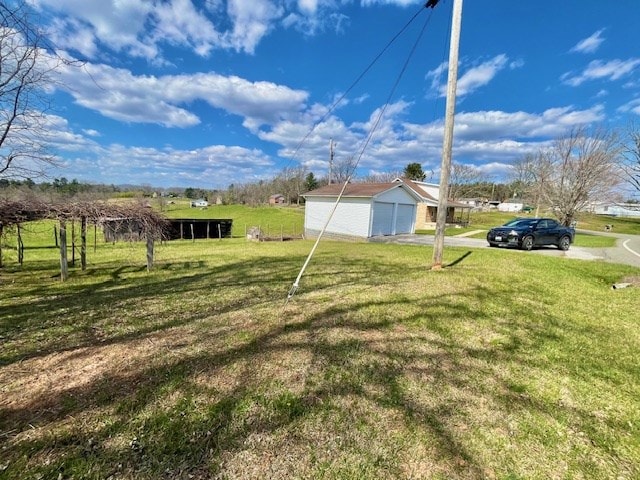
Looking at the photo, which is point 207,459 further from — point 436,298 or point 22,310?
point 22,310

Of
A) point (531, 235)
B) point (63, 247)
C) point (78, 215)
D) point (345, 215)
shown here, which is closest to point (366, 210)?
point (345, 215)

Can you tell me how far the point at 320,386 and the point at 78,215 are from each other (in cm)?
719

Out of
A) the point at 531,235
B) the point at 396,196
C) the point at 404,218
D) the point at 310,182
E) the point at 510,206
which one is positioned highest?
the point at 310,182

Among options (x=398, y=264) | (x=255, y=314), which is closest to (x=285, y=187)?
(x=398, y=264)

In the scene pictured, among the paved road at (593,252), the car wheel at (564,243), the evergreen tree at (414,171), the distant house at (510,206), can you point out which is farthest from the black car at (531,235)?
the distant house at (510,206)

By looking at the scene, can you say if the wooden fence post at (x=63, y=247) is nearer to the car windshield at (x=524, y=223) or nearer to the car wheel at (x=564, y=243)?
the car windshield at (x=524, y=223)

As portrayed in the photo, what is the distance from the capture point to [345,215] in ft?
69.3

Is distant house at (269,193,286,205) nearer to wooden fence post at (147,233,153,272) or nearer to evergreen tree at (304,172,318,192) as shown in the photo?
evergreen tree at (304,172,318,192)

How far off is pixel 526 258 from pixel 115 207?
12.2m

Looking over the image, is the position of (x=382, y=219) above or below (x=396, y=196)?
below

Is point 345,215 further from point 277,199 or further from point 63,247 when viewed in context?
point 277,199

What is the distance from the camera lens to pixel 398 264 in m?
9.12

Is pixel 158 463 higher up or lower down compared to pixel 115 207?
lower down

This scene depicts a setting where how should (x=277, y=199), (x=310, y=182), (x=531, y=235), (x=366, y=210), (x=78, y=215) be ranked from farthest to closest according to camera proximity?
(x=277, y=199)
(x=310, y=182)
(x=366, y=210)
(x=531, y=235)
(x=78, y=215)
